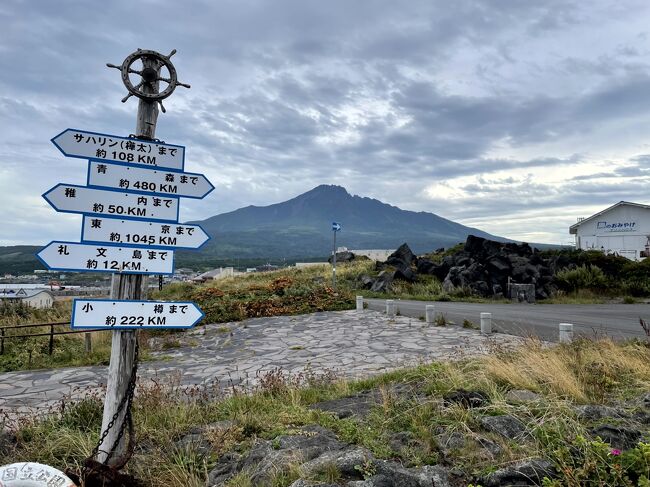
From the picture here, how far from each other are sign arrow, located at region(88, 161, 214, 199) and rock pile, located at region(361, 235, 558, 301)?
1720 centimetres

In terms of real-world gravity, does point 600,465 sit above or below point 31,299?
above

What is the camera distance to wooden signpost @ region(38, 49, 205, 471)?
359cm

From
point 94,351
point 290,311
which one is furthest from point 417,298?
point 94,351

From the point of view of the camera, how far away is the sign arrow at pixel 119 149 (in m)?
3.65

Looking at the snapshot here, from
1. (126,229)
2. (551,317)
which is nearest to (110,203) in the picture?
(126,229)

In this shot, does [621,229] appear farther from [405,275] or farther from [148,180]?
[148,180]

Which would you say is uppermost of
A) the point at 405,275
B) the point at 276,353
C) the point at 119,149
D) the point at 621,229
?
the point at 621,229

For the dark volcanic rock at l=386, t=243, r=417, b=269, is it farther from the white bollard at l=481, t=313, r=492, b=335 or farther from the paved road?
the white bollard at l=481, t=313, r=492, b=335

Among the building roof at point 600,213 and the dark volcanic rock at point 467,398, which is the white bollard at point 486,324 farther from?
the building roof at point 600,213

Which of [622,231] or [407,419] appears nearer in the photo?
[407,419]

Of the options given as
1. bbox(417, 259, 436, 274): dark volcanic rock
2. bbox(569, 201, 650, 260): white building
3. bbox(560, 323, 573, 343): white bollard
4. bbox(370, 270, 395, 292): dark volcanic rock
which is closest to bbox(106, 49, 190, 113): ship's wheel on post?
bbox(560, 323, 573, 343): white bollard

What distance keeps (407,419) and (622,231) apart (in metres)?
41.7

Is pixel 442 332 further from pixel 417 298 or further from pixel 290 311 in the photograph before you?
pixel 417 298

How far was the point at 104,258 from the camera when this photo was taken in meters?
3.65
